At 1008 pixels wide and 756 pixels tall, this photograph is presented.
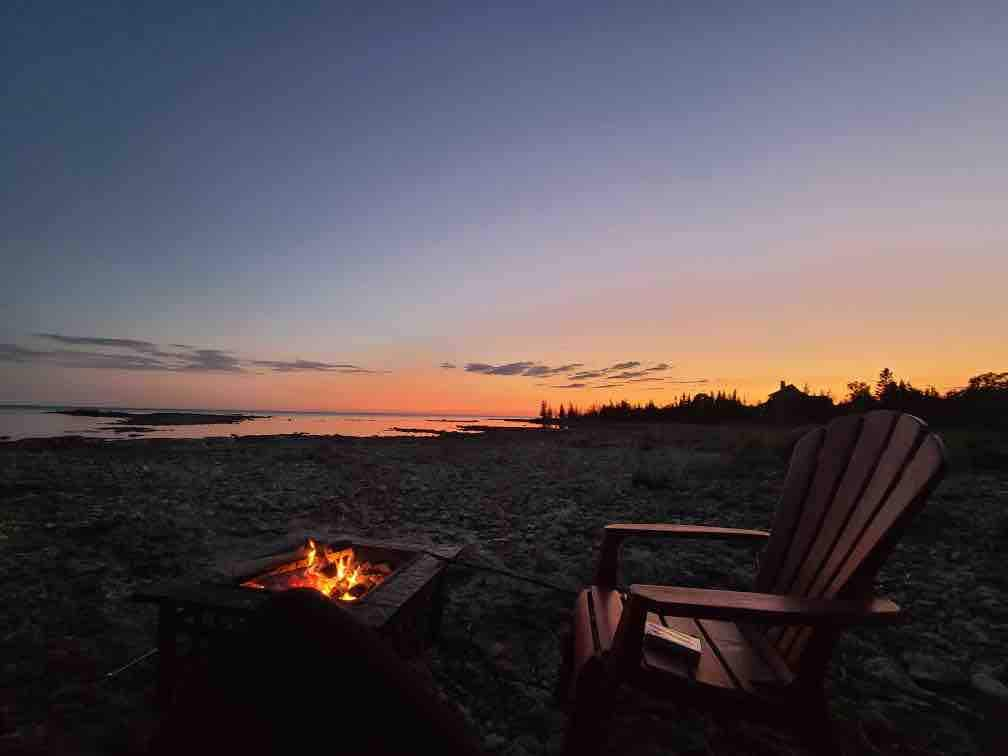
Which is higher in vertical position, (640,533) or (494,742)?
(640,533)

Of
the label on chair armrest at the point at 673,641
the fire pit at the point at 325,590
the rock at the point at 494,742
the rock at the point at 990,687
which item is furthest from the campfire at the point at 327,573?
the rock at the point at 990,687

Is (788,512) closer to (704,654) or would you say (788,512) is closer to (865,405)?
(704,654)

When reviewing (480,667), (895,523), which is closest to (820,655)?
(895,523)

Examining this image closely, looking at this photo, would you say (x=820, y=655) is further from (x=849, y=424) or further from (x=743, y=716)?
(x=849, y=424)

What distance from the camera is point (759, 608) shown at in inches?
72.8

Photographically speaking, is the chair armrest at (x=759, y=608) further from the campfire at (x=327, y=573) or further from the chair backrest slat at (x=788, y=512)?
the campfire at (x=327, y=573)

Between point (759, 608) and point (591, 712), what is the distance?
825 millimetres

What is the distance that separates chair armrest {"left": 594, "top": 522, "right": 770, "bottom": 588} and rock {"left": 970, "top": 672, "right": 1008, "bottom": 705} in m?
1.74

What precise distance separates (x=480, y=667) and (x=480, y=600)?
1.01m

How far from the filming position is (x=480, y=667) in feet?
10.8

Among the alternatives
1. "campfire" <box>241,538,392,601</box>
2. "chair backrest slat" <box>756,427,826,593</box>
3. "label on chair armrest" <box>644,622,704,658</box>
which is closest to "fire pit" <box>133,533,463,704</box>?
"campfire" <box>241,538,392,601</box>

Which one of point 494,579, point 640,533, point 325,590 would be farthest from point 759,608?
point 494,579

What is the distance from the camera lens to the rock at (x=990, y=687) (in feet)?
9.61

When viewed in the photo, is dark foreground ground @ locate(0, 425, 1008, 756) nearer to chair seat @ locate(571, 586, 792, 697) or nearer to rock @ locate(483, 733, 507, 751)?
rock @ locate(483, 733, 507, 751)
